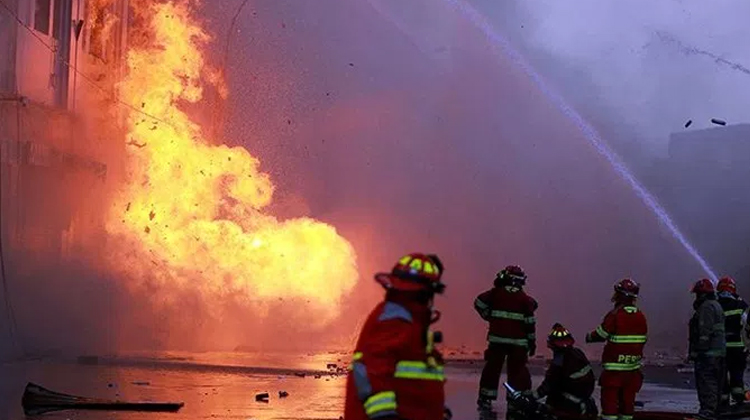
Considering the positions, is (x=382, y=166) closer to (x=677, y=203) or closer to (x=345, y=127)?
(x=345, y=127)

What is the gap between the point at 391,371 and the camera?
5301mm

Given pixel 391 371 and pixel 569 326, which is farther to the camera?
pixel 569 326

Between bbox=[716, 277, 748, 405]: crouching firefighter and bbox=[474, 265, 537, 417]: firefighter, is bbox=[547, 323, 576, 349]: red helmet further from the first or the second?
bbox=[716, 277, 748, 405]: crouching firefighter

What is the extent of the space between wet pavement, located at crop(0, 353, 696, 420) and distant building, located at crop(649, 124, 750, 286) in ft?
43.1

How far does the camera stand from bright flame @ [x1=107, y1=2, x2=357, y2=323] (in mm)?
20125

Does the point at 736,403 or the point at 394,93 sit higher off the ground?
the point at 394,93

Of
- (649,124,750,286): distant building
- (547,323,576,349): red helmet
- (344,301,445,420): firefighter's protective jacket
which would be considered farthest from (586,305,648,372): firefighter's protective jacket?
(649,124,750,286): distant building

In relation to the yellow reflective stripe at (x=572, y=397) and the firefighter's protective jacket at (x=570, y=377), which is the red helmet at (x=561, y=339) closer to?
the firefighter's protective jacket at (x=570, y=377)

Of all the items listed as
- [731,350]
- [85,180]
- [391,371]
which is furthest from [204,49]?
[391,371]

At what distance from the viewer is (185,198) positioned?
2031 cm

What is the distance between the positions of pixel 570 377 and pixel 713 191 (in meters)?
A: 21.7

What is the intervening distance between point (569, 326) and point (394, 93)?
6447 mm

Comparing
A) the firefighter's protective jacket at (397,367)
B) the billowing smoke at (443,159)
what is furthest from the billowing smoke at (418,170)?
the firefighter's protective jacket at (397,367)

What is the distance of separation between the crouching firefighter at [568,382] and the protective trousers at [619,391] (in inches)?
11.1
